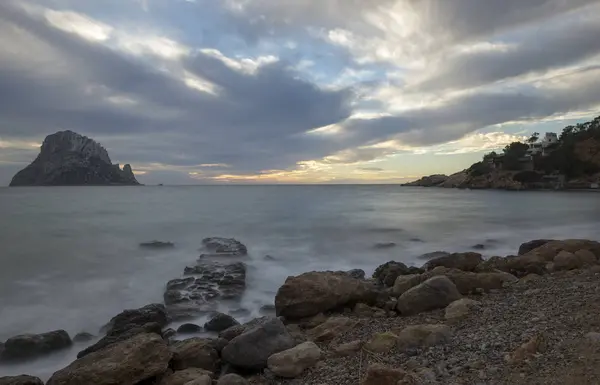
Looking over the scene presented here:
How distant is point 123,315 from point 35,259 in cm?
1096

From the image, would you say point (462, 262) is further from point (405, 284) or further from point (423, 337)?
point (423, 337)

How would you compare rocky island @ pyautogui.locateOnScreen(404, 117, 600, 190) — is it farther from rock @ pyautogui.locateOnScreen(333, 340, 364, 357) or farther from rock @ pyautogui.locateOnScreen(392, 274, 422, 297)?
rock @ pyautogui.locateOnScreen(333, 340, 364, 357)

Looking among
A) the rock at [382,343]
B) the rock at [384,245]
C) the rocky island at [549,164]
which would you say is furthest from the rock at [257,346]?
the rocky island at [549,164]

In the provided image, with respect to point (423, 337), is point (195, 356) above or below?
below

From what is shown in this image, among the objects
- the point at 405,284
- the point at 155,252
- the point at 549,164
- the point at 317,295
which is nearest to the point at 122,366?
the point at 317,295

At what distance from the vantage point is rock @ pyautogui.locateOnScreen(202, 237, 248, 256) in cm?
1628

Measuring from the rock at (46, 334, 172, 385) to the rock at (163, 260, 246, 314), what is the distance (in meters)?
3.68

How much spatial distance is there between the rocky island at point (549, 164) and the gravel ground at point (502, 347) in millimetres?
77264

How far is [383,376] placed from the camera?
135 inches

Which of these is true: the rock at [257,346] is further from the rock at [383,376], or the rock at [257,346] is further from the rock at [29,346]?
the rock at [29,346]

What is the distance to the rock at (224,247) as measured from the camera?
641 inches

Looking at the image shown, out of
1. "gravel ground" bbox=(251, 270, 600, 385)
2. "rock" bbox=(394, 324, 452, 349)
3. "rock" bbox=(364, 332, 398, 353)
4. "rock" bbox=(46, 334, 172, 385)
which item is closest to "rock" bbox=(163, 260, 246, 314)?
"rock" bbox=(46, 334, 172, 385)

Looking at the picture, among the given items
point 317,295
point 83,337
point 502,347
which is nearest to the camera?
point 502,347

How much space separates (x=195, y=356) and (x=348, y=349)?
2.02 m
